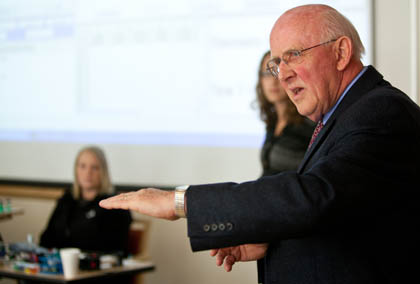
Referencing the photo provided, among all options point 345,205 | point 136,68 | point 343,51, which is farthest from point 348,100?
point 136,68

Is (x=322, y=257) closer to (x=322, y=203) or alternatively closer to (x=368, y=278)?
(x=368, y=278)

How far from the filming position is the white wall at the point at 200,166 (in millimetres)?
3092

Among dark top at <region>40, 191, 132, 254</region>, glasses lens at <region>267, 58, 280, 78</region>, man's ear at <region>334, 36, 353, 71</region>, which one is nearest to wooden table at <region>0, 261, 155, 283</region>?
dark top at <region>40, 191, 132, 254</region>

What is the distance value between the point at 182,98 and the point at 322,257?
8.59ft

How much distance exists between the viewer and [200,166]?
12.3 ft

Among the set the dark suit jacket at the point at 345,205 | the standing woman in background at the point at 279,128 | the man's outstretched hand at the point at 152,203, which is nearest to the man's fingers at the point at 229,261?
the dark suit jacket at the point at 345,205

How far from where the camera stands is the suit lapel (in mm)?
1290

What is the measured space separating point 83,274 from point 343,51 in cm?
197

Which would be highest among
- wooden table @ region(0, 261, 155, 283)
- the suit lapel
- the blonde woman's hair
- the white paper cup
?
the suit lapel

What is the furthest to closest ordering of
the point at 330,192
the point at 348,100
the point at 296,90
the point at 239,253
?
the point at 239,253
the point at 296,90
the point at 348,100
the point at 330,192

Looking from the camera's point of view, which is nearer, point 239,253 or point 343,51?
point 343,51

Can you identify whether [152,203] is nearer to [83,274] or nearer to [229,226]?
[229,226]

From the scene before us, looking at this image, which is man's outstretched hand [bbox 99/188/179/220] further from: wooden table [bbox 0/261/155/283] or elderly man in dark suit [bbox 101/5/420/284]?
wooden table [bbox 0/261/155/283]

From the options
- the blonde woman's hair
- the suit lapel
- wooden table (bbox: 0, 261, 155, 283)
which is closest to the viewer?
the suit lapel
